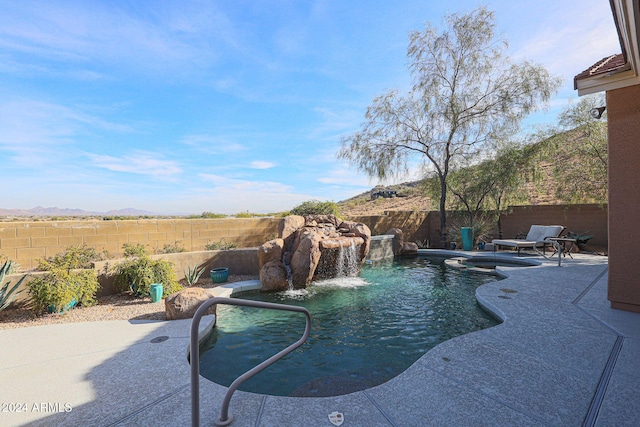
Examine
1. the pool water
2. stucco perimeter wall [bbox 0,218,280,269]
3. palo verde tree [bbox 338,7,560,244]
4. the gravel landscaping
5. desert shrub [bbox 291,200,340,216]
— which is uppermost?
palo verde tree [bbox 338,7,560,244]

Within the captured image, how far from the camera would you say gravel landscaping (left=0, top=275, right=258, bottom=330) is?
4797 millimetres

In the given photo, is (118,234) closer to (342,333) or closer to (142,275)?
(142,275)

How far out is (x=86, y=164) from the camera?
56.9 feet

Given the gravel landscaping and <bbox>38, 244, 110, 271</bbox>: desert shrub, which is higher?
<bbox>38, 244, 110, 271</bbox>: desert shrub

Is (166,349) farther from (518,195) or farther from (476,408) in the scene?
(518,195)

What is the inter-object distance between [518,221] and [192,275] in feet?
45.1

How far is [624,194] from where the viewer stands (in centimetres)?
423

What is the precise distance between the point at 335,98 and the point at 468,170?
6937mm

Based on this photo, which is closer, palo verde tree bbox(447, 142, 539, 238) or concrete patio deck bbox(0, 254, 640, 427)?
concrete patio deck bbox(0, 254, 640, 427)

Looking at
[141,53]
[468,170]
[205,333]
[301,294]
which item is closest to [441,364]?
[205,333]

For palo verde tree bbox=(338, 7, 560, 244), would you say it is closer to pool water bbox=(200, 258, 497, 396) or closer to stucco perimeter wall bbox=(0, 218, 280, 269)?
stucco perimeter wall bbox=(0, 218, 280, 269)

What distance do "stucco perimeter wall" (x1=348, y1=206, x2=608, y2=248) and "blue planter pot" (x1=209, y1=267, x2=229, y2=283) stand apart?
6.94m

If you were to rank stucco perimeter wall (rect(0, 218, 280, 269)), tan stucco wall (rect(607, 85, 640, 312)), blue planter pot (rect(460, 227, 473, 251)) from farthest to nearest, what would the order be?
blue planter pot (rect(460, 227, 473, 251)) → stucco perimeter wall (rect(0, 218, 280, 269)) → tan stucco wall (rect(607, 85, 640, 312))

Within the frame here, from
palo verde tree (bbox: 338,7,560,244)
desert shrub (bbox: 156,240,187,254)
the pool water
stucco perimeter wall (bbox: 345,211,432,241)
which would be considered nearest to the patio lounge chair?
the pool water
